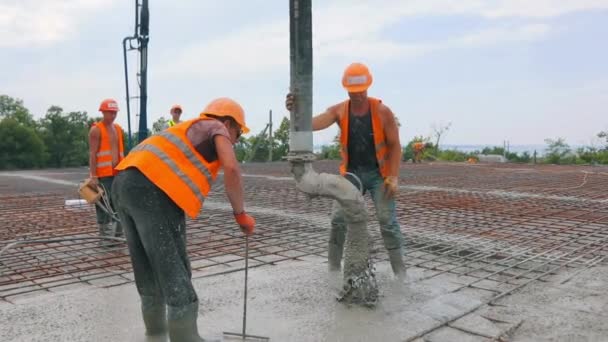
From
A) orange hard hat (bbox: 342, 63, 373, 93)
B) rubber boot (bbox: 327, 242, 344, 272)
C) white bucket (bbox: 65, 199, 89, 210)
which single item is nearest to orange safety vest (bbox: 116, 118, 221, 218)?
orange hard hat (bbox: 342, 63, 373, 93)

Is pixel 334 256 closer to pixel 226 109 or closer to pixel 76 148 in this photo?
pixel 226 109

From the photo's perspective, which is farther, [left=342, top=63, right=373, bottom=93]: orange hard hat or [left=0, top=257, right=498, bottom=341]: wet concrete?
[left=342, top=63, right=373, bottom=93]: orange hard hat

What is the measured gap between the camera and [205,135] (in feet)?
8.36

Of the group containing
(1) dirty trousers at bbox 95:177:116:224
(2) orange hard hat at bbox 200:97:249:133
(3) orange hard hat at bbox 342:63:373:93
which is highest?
(3) orange hard hat at bbox 342:63:373:93

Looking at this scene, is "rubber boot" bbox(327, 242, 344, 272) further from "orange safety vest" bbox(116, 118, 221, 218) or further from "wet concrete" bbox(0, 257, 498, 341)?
"orange safety vest" bbox(116, 118, 221, 218)

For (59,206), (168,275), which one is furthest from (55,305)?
(59,206)

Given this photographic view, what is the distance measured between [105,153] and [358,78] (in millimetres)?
2863

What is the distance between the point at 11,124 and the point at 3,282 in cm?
2454

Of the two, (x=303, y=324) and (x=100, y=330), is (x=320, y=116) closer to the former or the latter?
(x=303, y=324)

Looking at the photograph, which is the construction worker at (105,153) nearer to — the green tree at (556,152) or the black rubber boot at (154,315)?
the black rubber boot at (154,315)

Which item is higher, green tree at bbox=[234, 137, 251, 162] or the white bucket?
green tree at bbox=[234, 137, 251, 162]

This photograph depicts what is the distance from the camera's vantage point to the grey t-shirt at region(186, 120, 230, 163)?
2.54 m

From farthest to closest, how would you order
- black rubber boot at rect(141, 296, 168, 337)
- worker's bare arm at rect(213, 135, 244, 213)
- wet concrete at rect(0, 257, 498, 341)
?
wet concrete at rect(0, 257, 498, 341) < black rubber boot at rect(141, 296, 168, 337) < worker's bare arm at rect(213, 135, 244, 213)

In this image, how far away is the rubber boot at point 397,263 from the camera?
3.97 m
